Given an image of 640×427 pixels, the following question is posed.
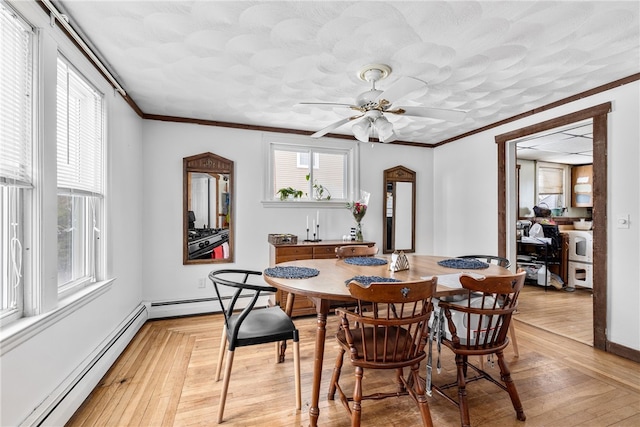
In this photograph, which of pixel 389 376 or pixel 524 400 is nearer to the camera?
pixel 524 400

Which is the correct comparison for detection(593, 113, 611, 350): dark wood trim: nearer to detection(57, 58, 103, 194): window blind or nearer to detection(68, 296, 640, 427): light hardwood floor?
detection(68, 296, 640, 427): light hardwood floor

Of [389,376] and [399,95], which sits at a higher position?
[399,95]

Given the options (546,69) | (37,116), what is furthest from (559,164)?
(37,116)

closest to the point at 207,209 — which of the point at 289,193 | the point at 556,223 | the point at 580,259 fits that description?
the point at 289,193

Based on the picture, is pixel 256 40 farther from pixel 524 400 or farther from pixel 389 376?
pixel 524 400

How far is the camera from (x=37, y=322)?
5.15 ft

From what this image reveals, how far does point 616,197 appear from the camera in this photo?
109 inches

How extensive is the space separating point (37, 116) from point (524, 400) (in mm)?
3393

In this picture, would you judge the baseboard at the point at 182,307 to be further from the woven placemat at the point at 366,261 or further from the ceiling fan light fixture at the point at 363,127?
the ceiling fan light fixture at the point at 363,127

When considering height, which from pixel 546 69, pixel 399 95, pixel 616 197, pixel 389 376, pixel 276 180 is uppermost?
pixel 546 69

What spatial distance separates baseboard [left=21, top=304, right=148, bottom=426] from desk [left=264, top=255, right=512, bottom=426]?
1308mm

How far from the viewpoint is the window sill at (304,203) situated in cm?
421

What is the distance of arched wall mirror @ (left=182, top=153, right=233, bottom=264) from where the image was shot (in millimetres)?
3908

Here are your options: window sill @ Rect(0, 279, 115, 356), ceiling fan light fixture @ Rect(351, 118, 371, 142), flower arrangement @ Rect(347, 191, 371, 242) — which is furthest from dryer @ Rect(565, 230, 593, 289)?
window sill @ Rect(0, 279, 115, 356)
